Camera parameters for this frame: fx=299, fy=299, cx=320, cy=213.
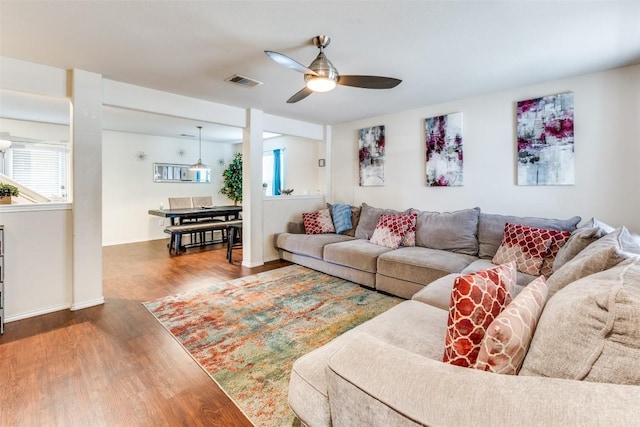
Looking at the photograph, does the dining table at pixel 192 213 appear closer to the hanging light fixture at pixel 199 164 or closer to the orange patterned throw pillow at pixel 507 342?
the hanging light fixture at pixel 199 164

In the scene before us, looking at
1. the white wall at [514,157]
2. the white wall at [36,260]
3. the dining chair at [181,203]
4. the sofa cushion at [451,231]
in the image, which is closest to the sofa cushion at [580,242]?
the sofa cushion at [451,231]

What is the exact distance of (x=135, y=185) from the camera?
6.34m

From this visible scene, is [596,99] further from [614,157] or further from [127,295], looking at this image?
[127,295]

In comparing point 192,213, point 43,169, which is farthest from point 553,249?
point 43,169

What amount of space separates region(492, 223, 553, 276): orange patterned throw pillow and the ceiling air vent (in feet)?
9.75

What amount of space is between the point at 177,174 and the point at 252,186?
3.59 m

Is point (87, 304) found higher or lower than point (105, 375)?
higher

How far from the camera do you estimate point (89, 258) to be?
2953 mm

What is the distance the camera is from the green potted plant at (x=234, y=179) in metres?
7.35

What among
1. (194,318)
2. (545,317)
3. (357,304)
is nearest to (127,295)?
(194,318)

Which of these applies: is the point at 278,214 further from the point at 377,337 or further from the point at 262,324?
the point at 377,337

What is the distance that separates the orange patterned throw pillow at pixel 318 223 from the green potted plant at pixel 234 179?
128 inches

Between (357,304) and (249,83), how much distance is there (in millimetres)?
2565

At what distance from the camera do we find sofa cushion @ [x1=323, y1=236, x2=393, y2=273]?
3374 millimetres
